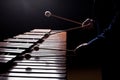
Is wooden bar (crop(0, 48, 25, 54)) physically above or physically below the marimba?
above

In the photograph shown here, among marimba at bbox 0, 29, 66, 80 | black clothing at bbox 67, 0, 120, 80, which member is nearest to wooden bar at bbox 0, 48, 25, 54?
marimba at bbox 0, 29, 66, 80

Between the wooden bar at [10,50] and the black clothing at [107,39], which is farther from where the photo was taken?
the wooden bar at [10,50]

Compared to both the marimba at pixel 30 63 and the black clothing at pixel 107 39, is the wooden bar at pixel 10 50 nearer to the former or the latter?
the marimba at pixel 30 63

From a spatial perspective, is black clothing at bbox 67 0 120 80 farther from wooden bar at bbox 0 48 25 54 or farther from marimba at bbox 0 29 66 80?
wooden bar at bbox 0 48 25 54

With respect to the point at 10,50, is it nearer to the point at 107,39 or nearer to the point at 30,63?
the point at 30,63

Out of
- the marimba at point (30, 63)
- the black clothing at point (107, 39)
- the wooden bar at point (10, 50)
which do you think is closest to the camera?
the marimba at point (30, 63)

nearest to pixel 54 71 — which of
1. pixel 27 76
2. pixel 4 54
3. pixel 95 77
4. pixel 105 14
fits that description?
pixel 27 76

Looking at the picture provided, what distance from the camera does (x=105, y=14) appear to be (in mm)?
2619

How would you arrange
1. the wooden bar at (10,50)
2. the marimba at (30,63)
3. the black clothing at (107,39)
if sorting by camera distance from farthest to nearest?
the wooden bar at (10,50)
the black clothing at (107,39)
the marimba at (30,63)

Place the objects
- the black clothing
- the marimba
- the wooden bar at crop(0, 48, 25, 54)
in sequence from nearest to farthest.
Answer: the marimba < the black clothing < the wooden bar at crop(0, 48, 25, 54)

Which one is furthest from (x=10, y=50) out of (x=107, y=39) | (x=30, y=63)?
(x=107, y=39)

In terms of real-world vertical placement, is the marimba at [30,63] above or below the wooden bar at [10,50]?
below

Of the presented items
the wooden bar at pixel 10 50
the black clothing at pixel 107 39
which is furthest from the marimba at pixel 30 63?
the black clothing at pixel 107 39

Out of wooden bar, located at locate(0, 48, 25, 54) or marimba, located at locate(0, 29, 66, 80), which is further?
wooden bar, located at locate(0, 48, 25, 54)
